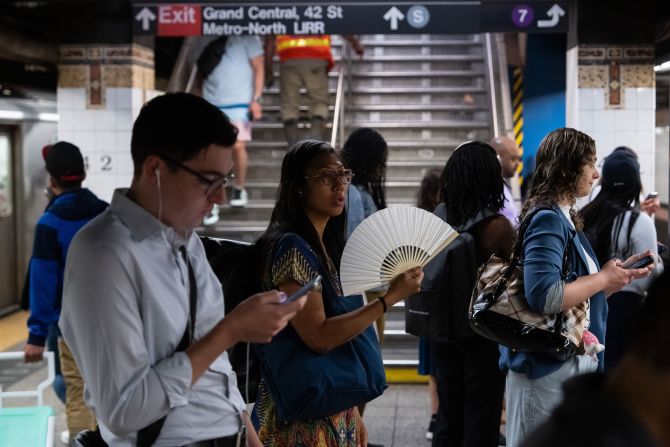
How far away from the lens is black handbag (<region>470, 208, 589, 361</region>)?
324 centimetres

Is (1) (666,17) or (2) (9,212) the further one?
(2) (9,212)

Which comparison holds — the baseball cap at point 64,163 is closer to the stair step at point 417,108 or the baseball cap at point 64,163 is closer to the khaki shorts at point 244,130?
the khaki shorts at point 244,130

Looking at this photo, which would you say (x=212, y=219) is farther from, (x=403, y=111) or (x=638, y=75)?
(x=638, y=75)

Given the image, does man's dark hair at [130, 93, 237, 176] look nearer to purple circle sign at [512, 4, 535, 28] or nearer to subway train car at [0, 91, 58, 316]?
purple circle sign at [512, 4, 535, 28]

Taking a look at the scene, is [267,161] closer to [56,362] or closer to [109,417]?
[56,362]

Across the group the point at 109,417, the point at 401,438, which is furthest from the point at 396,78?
the point at 109,417

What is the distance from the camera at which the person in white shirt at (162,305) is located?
1.86m

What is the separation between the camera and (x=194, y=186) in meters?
2.03

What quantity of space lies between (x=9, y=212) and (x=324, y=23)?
6.26m

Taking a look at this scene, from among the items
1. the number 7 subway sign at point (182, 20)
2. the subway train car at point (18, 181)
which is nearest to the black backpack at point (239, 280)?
the number 7 subway sign at point (182, 20)

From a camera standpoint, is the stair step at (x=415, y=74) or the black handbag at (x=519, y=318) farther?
the stair step at (x=415, y=74)

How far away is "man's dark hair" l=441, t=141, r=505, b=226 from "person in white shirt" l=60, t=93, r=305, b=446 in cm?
234

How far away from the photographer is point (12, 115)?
1126cm

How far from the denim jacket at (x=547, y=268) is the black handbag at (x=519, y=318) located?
0.13ft
